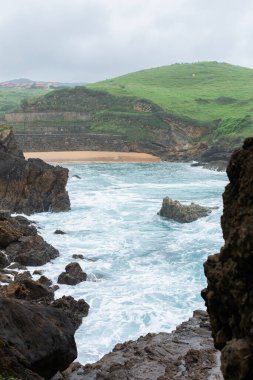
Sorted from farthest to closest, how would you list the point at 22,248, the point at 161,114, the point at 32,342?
the point at 161,114
the point at 22,248
the point at 32,342

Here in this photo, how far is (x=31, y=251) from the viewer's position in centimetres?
2344

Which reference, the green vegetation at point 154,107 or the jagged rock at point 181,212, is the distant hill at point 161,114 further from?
the jagged rock at point 181,212

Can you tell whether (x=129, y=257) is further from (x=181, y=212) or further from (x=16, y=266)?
(x=181, y=212)

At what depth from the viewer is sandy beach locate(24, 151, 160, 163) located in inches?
3211

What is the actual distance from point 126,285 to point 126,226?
1225 cm

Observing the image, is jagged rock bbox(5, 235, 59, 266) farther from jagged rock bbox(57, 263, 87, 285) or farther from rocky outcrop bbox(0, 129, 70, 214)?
rocky outcrop bbox(0, 129, 70, 214)

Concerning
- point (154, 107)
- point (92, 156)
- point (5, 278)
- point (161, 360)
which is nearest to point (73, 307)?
point (5, 278)

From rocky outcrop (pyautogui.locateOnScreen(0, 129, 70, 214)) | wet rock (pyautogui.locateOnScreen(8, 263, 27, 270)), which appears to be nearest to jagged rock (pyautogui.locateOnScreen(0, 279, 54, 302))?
wet rock (pyautogui.locateOnScreen(8, 263, 27, 270))

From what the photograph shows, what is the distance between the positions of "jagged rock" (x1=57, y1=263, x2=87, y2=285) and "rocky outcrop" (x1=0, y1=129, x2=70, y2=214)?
1515 cm

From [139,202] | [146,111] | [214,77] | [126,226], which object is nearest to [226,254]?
[126,226]

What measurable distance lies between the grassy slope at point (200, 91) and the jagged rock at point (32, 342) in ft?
A: 243

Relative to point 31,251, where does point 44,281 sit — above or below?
below

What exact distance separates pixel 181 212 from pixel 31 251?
1321 centimetres

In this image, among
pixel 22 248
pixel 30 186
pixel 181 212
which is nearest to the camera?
pixel 22 248
